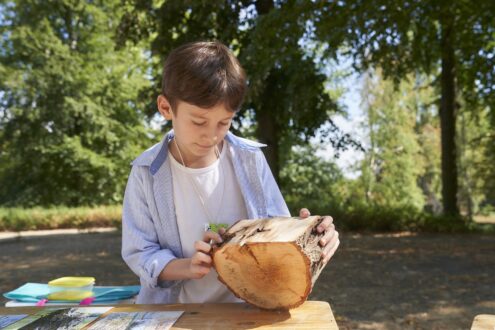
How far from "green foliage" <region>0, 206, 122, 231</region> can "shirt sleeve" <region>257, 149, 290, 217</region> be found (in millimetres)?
16097

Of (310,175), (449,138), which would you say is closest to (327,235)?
(449,138)

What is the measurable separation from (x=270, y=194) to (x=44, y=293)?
44.4 inches

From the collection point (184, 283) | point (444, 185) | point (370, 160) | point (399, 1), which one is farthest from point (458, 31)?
point (370, 160)

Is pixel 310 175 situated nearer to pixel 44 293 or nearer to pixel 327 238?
pixel 44 293

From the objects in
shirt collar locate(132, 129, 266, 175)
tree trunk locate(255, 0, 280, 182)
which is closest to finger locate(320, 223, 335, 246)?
shirt collar locate(132, 129, 266, 175)

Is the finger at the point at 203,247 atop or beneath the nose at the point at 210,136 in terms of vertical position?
beneath

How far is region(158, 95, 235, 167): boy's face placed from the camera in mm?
1696

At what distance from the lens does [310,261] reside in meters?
1.50

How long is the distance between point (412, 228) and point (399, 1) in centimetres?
613

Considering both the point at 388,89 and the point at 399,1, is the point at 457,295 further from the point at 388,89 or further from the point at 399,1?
the point at 388,89

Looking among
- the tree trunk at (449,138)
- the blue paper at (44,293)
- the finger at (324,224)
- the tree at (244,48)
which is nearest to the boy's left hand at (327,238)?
the finger at (324,224)

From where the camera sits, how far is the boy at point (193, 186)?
1.67 meters

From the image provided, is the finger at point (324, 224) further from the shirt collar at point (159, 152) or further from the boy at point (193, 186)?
the shirt collar at point (159, 152)

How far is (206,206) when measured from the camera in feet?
6.52
